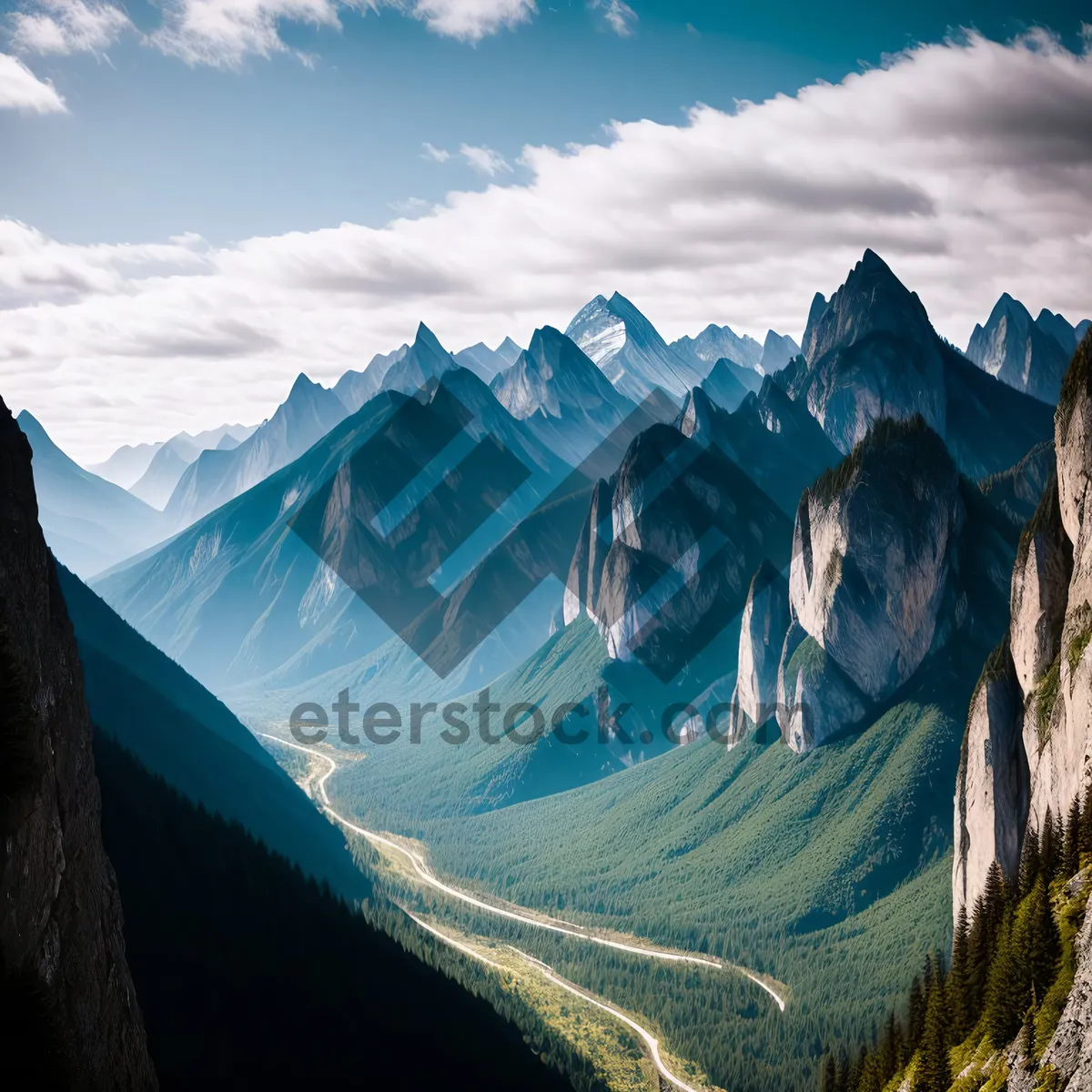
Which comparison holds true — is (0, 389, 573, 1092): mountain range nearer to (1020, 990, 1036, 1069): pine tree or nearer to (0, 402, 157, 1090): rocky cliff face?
(0, 402, 157, 1090): rocky cliff face

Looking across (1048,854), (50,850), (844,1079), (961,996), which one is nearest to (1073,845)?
(1048,854)

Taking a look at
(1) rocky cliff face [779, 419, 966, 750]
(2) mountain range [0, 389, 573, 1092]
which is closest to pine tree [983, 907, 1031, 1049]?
(2) mountain range [0, 389, 573, 1092]

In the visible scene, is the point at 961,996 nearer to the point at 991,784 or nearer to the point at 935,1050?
the point at 935,1050

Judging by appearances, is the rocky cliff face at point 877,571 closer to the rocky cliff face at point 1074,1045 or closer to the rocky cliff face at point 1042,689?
the rocky cliff face at point 1042,689

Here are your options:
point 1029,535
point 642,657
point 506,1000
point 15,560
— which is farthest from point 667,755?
point 15,560

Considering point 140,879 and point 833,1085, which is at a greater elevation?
point 140,879

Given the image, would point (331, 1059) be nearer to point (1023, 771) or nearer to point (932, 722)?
point (1023, 771)
